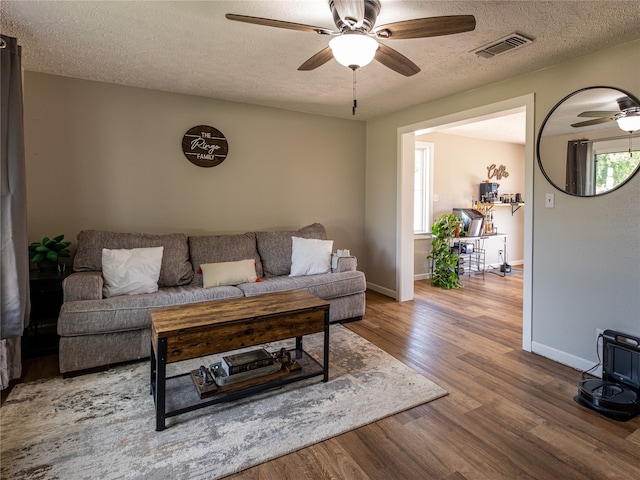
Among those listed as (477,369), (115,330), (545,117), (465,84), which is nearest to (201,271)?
(115,330)

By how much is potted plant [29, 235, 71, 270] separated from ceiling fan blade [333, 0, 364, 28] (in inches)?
117

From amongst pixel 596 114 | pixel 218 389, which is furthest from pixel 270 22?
pixel 596 114

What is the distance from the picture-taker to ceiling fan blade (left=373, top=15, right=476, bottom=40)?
168 centimetres

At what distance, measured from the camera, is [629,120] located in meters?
2.43

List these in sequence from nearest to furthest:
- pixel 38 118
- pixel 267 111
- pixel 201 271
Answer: pixel 38 118, pixel 201 271, pixel 267 111

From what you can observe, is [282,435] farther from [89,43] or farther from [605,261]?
[89,43]

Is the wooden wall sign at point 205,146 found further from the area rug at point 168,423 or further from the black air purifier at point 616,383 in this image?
the black air purifier at point 616,383

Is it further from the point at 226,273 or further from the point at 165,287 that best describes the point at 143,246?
the point at 226,273

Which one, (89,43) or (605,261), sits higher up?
(89,43)

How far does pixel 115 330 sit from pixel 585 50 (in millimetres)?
4047

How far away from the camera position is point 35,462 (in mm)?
1744

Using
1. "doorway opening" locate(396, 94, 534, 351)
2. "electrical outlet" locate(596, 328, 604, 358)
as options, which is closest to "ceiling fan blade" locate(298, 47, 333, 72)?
"doorway opening" locate(396, 94, 534, 351)

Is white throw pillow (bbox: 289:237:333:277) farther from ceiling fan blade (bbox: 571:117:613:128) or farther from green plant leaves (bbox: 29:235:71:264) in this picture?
ceiling fan blade (bbox: 571:117:613:128)

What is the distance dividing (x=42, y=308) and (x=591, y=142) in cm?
455
